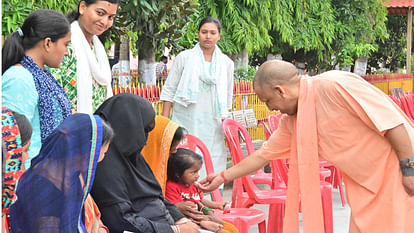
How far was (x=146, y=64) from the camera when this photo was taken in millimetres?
8219

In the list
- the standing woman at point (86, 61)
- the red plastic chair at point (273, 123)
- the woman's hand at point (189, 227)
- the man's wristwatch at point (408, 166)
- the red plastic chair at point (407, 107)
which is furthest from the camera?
the red plastic chair at point (407, 107)

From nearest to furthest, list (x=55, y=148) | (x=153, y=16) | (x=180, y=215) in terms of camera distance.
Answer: (x=55, y=148), (x=180, y=215), (x=153, y=16)

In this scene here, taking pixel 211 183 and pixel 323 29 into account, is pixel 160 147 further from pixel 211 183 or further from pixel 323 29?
pixel 323 29

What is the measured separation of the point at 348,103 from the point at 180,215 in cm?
116

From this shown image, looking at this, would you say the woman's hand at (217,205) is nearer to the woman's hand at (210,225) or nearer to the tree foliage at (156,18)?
the woman's hand at (210,225)

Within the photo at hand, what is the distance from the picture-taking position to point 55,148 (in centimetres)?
233

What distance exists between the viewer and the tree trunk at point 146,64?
26.6ft

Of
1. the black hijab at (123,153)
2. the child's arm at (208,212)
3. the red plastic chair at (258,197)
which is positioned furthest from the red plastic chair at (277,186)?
the black hijab at (123,153)

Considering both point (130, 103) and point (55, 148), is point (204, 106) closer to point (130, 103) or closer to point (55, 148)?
point (130, 103)

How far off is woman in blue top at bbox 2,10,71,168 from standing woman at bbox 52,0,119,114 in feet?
1.49

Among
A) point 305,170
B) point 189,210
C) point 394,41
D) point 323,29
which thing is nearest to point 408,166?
point 305,170

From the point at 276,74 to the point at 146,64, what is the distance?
5181mm

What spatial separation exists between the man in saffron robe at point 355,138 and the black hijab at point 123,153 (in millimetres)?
646

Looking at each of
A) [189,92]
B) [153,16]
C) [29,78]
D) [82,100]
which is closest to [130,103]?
[29,78]
